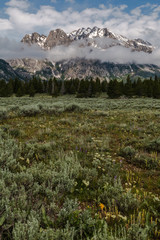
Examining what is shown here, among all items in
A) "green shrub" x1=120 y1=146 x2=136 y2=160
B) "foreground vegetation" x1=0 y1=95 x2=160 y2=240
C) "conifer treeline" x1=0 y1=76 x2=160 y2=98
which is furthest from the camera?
"conifer treeline" x1=0 y1=76 x2=160 y2=98

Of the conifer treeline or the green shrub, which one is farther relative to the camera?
the conifer treeline

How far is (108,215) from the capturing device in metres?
2.50

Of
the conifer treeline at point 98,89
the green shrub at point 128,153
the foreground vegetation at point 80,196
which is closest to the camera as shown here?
the foreground vegetation at point 80,196

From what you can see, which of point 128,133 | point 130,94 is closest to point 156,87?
point 130,94

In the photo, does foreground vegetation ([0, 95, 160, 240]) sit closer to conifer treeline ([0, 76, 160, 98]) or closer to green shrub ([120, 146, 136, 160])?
green shrub ([120, 146, 136, 160])

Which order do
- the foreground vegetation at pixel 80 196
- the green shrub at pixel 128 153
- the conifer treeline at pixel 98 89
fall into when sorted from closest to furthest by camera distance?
Result: the foreground vegetation at pixel 80 196, the green shrub at pixel 128 153, the conifer treeline at pixel 98 89

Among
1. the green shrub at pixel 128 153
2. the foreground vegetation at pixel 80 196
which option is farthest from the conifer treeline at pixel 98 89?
the foreground vegetation at pixel 80 196

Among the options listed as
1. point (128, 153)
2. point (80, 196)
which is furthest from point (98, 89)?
point (80, 196)

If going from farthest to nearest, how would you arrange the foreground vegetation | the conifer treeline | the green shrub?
the conifer treeline
the green shrub
the foreground vegetation

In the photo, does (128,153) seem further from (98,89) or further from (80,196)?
(98,89)

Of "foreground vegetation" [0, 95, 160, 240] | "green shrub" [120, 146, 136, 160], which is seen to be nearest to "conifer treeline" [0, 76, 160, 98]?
"green shrub" [120, 146, 136, 160]

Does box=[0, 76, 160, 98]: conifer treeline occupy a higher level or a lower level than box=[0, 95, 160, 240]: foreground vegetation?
Result: higher

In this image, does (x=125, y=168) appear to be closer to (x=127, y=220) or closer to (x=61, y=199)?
(x=127, y=220)

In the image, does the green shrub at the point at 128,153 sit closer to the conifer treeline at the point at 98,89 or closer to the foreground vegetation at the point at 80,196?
the foreground vegetation at the point at 80,196
